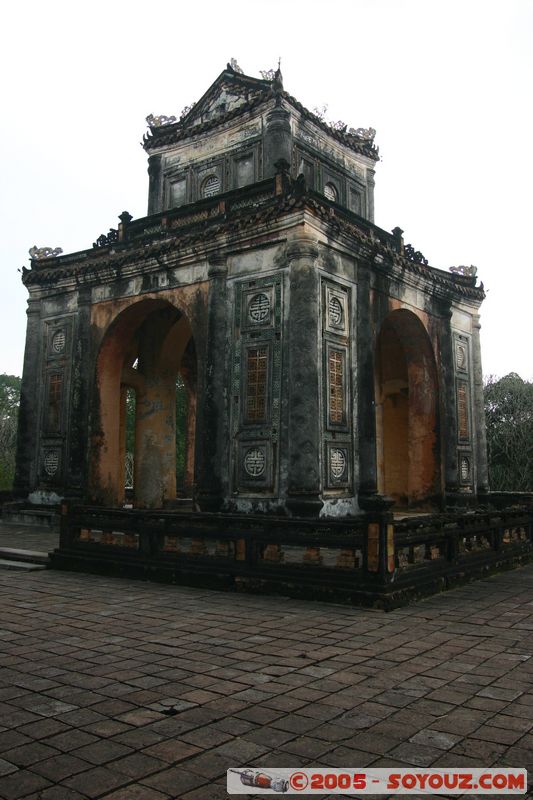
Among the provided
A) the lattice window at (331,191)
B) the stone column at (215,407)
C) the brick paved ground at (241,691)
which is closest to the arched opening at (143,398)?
the stone column at (215,407)

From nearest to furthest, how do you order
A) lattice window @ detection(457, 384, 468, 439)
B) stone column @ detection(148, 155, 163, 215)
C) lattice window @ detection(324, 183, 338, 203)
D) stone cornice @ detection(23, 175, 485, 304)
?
stone cornice @ detection(23, 175, 485, 304)
lattice window @ detection(457, 384, 468, 439)
lattice window @ detection(324, 183, 338, 203)
stone column @ detection(148, 155, 163, 215)

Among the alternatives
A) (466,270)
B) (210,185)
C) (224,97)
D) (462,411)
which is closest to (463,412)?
(462,411)

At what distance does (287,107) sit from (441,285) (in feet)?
20.3

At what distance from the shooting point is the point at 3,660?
506cm

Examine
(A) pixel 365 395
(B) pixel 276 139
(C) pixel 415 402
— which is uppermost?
(B) pixel 276 139

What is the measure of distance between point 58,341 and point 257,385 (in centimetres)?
694

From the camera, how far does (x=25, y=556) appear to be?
10.6 metres

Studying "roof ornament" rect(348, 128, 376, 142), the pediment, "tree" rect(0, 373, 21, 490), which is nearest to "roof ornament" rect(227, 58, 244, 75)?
the pediment

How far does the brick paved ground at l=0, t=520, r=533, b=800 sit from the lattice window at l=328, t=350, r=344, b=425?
18.2 ft

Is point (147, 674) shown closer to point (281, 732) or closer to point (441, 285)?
point (281, 732)

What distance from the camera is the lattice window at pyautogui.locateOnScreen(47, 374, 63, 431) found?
1680cm

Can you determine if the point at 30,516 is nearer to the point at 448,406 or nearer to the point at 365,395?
the point at 365,395

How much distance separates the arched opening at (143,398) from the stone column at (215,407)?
9.37 feet

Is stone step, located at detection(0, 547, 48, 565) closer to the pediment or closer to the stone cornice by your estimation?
the stone cornice
